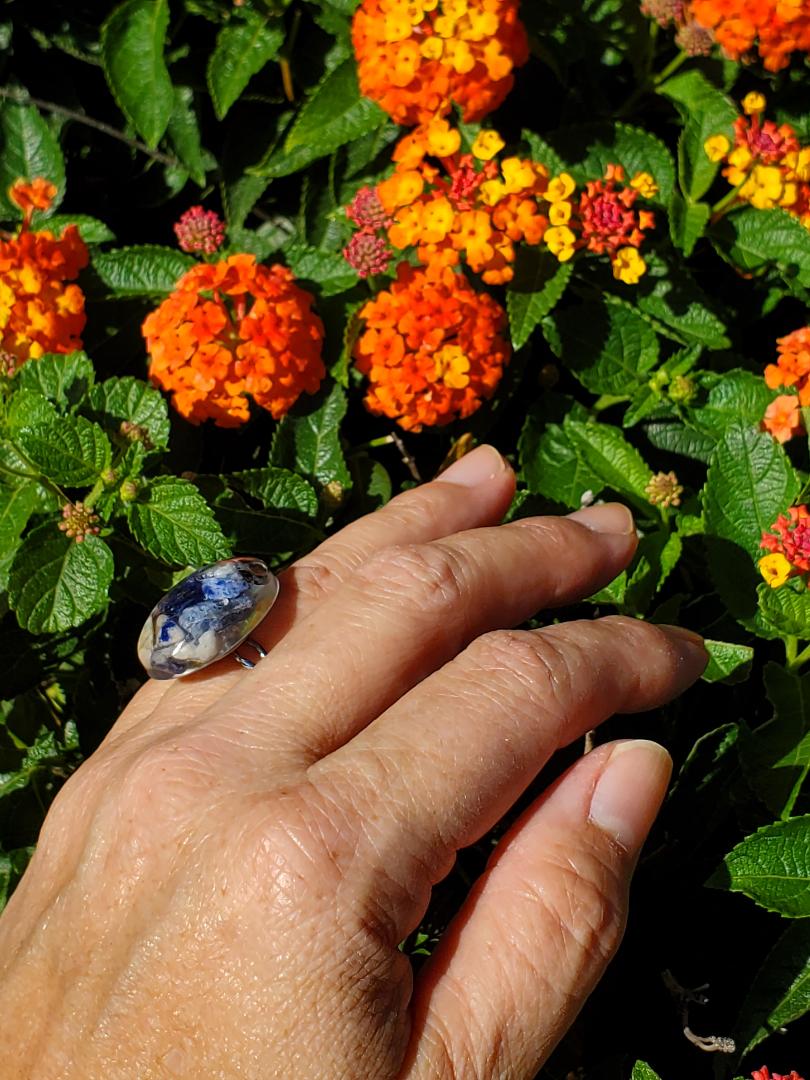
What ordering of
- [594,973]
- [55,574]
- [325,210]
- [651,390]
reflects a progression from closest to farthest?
[594,973] < [55,574] < [651,390] < [325,210]

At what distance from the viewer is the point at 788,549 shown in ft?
4.98

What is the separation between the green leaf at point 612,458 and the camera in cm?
190

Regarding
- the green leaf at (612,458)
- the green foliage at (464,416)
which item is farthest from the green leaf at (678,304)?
the green leaf at (612,458)

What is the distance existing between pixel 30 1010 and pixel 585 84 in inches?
79.0

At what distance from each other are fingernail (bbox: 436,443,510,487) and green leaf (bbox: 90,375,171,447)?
1.57ft

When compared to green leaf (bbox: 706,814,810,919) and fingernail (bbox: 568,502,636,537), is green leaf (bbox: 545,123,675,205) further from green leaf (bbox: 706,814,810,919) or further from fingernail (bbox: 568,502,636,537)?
green leaf (bbox: 706,814,810,919)

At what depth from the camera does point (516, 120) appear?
7.61 ft

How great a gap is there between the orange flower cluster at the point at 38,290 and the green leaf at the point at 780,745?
4.40 ft

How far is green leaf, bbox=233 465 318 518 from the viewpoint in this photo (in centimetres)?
184

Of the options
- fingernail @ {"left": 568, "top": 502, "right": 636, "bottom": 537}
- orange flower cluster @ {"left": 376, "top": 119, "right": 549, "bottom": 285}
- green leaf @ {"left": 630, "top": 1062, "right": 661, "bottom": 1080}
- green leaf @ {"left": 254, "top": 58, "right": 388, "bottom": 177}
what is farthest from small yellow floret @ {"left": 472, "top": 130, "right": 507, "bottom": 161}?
green leaf @ {"left": 630, "top": 1062, "right": 661, "bottom": 1080}

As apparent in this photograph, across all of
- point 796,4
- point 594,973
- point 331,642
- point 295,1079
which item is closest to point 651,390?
point 796,4

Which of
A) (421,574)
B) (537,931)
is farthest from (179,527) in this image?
(537,931)

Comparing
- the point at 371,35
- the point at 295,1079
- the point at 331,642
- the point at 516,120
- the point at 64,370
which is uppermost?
Result: the point at 371,35

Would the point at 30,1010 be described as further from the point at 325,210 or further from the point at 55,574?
the point at 325,210
